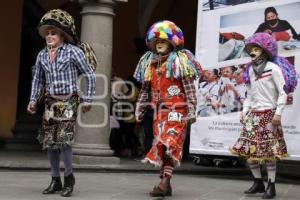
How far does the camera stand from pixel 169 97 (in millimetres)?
6605

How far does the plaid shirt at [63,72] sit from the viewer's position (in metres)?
6.39

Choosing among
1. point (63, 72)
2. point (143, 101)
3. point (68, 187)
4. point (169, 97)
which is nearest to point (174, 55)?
point (169, 97)

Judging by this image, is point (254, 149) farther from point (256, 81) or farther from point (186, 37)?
point (186, 37)

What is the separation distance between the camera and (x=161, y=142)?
655 cm

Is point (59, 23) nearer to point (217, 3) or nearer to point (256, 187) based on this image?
point (256, 187)

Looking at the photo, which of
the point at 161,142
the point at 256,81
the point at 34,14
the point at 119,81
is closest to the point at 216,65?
the point at 256,81

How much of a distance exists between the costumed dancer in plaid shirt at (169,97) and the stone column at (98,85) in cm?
286

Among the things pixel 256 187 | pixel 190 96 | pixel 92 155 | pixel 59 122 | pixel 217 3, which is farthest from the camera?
pixel 92 155

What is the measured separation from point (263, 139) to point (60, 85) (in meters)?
2.25

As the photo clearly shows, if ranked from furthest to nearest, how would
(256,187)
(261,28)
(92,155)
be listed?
(92,155), (261,28), (256,187)

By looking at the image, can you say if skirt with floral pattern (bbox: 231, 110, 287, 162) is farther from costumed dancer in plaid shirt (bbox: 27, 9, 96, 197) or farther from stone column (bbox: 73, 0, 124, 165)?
stone column (bbox: 73, 0, 124, 165)

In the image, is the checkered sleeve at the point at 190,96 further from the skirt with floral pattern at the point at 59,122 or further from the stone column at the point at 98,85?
the stone column at the point at 98,85

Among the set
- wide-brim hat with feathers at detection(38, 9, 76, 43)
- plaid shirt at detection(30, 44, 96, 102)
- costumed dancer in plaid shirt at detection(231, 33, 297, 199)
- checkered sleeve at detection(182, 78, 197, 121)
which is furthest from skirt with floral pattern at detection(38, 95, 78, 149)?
costumed dancer in plaid shirt at detection(231, 33, 297, 199)

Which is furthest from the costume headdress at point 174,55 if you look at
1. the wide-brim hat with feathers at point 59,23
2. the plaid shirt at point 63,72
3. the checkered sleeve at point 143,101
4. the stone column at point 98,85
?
the stone column at point 98,85
